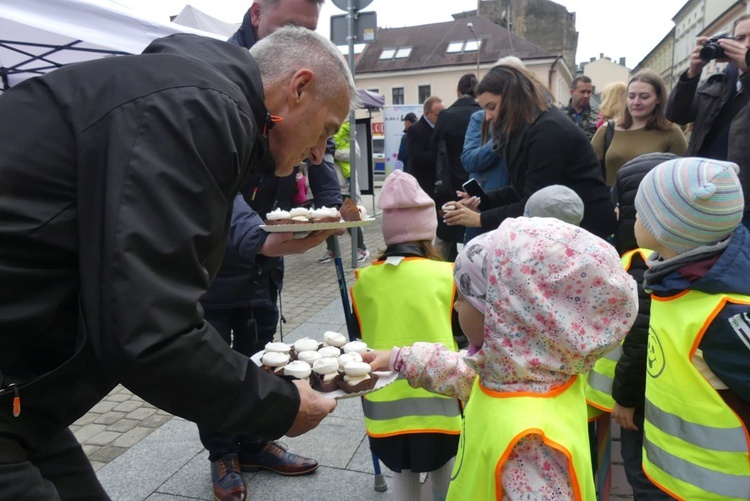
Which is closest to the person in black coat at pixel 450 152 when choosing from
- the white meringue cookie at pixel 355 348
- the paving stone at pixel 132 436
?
the paving stone at pixel 132 436

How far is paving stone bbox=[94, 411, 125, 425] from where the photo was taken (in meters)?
3.87

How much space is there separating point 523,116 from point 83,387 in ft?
9.38

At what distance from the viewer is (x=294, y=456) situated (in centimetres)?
316

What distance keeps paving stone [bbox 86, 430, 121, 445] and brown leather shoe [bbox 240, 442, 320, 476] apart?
3.28 ft

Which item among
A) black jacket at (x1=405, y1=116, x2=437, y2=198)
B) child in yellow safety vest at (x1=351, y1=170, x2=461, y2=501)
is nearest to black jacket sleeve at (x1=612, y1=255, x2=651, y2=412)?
child in yellow safety vest at (x1=351, y1=170, x2=461, y2=501)

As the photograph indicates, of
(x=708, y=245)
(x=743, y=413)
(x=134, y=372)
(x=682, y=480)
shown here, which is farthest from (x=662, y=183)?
(x=134, y=372)

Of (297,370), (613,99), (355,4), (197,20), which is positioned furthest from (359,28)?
(297,370)

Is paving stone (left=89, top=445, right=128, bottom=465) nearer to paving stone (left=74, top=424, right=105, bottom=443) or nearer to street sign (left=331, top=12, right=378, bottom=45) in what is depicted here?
paving stone (left=74, top=424, right=105, bottom=443)

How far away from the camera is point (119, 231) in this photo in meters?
1.07

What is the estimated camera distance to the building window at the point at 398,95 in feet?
148

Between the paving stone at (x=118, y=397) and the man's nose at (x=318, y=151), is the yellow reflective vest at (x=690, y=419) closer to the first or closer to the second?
the man's nose at (x=318, y=151)

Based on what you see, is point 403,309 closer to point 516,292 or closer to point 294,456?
point 516,292

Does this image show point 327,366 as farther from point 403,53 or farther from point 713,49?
point 403,53

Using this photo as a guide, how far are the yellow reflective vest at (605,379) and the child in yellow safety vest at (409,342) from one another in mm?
620
